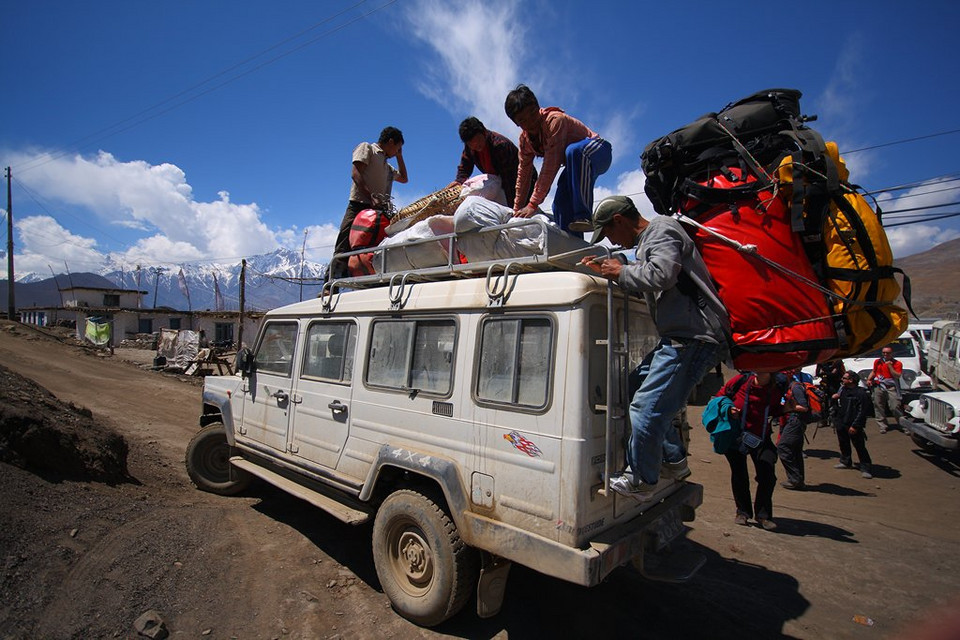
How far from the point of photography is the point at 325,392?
169 inches

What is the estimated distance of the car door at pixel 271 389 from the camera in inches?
187

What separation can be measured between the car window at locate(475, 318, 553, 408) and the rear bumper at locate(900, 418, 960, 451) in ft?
28.3

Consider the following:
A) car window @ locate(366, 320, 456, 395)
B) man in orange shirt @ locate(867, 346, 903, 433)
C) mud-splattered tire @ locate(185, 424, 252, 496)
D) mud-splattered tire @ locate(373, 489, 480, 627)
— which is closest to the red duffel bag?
car window @ locate(366, 320, 456, 395)

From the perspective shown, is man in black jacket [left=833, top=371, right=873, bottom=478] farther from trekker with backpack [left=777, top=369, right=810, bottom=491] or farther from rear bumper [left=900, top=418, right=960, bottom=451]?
trekker with backpack [left=777, top=369, right=810, bottom=491]

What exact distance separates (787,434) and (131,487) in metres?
8.51

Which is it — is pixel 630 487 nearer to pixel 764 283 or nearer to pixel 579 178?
pixel 764 283

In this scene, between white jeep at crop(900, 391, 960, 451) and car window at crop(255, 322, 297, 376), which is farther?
white jeep at crop(900, 391, 960, 451)

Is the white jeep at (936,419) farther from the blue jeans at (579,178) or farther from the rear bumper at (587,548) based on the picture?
the blue jeans at (579,178)

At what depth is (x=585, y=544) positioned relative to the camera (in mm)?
2699

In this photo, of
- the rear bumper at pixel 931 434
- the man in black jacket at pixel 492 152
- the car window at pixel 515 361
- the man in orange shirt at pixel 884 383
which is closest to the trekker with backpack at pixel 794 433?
the rear bumper at pixel 931 434

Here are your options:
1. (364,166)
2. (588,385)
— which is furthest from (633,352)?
(364,166)

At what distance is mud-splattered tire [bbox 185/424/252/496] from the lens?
565cm

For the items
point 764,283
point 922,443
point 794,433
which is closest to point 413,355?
point 764,283

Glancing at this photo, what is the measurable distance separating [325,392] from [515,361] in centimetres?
210
